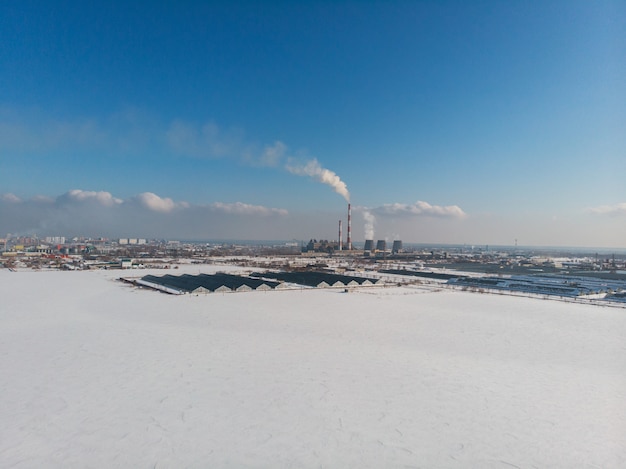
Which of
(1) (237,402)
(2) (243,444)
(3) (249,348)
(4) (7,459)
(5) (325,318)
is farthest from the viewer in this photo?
(5) (325,318)

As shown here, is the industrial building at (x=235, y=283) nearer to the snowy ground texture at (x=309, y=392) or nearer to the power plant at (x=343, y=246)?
the snowy ground texture at (x=309, y=392)

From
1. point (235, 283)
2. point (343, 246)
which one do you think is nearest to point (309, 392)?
point (235, 283)

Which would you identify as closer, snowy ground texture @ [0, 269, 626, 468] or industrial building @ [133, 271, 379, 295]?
snowy ground texture @ [0, 269, 626, 468]

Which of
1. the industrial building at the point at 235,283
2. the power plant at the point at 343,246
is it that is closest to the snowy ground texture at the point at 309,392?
the industrial building at the point at 235,283

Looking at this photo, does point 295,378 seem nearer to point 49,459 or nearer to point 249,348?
point 249,348

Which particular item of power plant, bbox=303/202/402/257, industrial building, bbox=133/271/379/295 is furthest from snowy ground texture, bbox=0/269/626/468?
power plant, bbox=303/202/402/257

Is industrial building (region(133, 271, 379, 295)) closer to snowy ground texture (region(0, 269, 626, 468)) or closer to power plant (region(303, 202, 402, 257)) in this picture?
snowy ground texture (region(0, 269, 626, 468))

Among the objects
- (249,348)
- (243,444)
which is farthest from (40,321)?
(243,444)

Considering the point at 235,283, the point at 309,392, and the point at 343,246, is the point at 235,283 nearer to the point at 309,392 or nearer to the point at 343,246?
the point at 309,392
